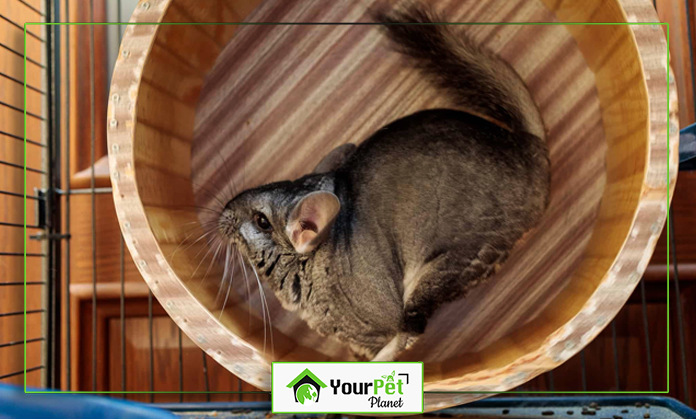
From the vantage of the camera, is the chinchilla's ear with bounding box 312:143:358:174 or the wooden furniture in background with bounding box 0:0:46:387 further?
the wooden furniture in background with bounding box 0:0:46:387

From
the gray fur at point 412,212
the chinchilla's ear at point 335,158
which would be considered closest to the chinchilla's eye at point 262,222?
the gray fur at point 412,212

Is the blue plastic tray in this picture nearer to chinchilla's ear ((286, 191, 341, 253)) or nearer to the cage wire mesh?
the cage wire mesh

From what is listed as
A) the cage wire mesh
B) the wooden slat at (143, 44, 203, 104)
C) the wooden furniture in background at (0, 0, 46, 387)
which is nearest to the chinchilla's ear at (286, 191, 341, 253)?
the wooden slat at (143, 44, 203, 104)

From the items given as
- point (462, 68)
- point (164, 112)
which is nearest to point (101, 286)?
point (164, 112)

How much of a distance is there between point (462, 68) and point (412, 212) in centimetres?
24

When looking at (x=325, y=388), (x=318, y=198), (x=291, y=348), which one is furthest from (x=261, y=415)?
(x=318, y=198)

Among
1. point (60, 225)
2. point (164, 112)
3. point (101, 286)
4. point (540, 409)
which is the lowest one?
point (540, 409)

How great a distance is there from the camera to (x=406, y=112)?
0.83 meters

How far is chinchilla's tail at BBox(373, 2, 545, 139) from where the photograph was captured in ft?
2.56

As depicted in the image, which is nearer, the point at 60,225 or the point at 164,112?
the point at 164,112

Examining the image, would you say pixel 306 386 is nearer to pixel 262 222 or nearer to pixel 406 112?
pixel 262 222

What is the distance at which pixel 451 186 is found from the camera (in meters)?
0.75

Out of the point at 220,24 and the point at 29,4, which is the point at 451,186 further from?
the point at 29,4

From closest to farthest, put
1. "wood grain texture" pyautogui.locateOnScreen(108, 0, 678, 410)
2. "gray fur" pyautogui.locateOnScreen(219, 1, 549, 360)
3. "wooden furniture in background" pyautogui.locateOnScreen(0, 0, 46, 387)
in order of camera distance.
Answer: "wood grain texture" pyautogui.locateOnScreen(108, 0, 678, 410)
"gray fur" pyautogui.locateOnScreen(219, 1, 549, 360)
"wooden furniture in background" pyautogui.locateOnScreen(0, 0, 46, 387)
